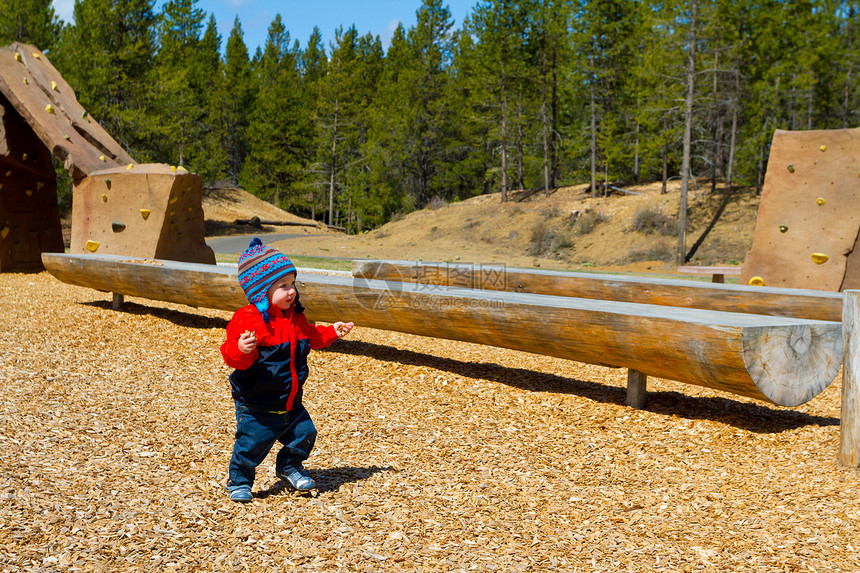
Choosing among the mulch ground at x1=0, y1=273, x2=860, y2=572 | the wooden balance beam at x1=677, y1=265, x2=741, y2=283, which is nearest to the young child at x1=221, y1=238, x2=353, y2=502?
the mulch ground at x1=0, y1=273, x2=860, y2=572

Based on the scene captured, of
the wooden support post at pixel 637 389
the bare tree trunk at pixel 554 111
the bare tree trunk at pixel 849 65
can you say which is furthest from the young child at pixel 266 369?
the bare tree trunk at pixel 849 65

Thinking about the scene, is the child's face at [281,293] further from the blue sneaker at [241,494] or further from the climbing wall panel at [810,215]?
the climbing wall panel at [810,215]

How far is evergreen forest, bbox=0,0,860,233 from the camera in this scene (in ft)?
70.1

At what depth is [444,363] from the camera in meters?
5.48

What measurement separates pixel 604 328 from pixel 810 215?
5.06m

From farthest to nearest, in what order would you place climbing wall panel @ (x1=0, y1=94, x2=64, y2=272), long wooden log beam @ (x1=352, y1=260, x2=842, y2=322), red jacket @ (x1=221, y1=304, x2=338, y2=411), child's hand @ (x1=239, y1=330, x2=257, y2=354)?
climbing wall panel @ (x1=0, y1=94, x2=64, y2=272), long wooden log beam @ (x1=352, y1=260, x2=842, y2=322), red jacket @ (x1=221, y1=304, x2=338, y2=411), child's hand @ (x1=239, y1=330, x2=257, y2=354)

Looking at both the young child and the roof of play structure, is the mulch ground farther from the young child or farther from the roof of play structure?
the roof of play structure

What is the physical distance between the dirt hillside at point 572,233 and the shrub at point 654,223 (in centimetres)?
3

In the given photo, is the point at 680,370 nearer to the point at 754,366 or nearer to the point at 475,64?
the point at 754,366

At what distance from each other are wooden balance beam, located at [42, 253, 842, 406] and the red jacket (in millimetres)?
1813

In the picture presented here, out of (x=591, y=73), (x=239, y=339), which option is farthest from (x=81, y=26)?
(x=239, y=339)

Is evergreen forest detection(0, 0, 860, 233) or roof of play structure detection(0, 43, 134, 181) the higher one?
evergreen forest detection(0, 0, 860, 233)

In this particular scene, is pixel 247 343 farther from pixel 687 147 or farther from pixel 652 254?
pixel 687 147

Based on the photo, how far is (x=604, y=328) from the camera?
388cm
